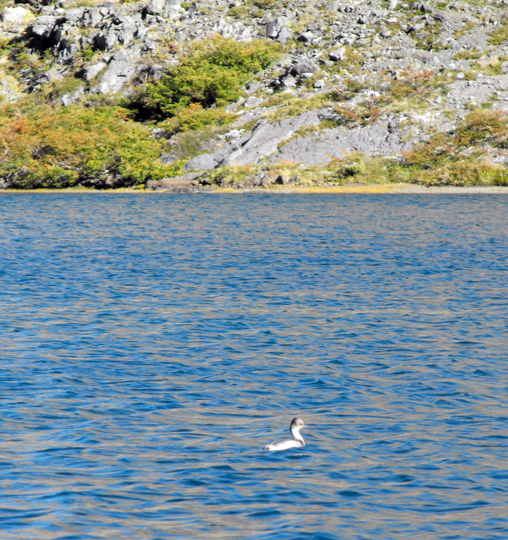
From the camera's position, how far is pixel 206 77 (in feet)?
309

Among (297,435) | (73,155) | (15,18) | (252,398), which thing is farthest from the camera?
(15,18)

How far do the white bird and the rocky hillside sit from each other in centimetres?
6760

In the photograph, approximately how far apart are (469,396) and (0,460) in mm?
8143

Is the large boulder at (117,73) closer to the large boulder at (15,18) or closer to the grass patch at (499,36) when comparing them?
the large boulder at (15,18)

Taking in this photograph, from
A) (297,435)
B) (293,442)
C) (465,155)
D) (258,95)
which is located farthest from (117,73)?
(293,442)

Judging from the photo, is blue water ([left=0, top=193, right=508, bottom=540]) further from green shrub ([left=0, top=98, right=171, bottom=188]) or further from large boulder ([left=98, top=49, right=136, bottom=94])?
large boulder ([left=98, top=49, right=136, bottom=94])

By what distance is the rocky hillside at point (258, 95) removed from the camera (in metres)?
80.6

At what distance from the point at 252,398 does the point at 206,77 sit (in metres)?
84.3

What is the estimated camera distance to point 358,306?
75.1ft

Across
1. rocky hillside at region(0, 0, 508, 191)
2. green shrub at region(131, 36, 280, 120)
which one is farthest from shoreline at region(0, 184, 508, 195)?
green shrub at region(131, 36, 280, 120)

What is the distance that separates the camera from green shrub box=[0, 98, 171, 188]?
3278 inches

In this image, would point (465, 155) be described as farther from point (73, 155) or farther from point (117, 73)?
point (117, 73)

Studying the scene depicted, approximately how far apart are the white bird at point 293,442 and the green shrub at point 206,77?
8428 centimetres

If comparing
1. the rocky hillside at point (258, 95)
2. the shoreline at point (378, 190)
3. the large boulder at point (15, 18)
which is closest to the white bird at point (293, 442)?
the shoreline at point (378, 190)
